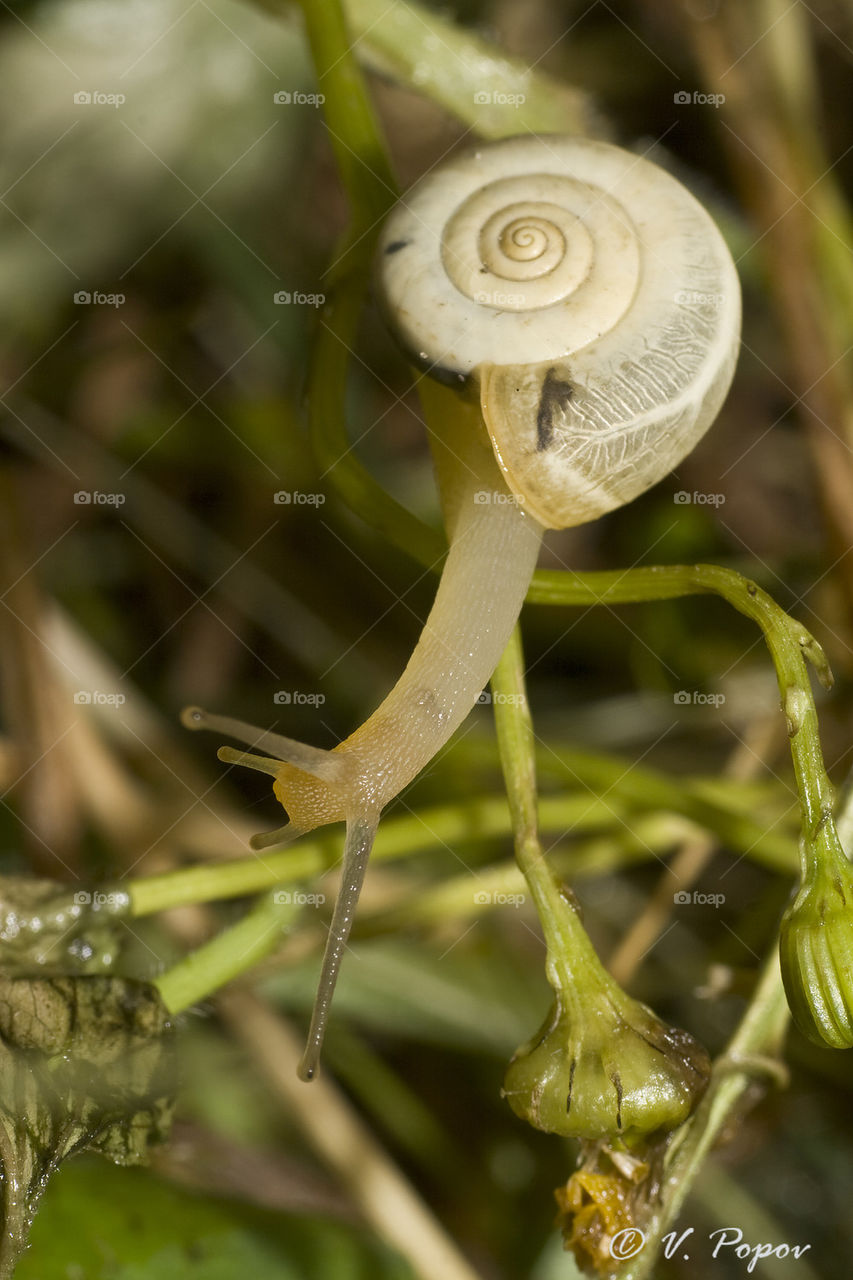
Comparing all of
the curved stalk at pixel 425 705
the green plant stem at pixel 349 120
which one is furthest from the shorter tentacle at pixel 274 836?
the green plant stem at pixel 349 120

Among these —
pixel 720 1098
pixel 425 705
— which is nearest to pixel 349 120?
pixel 425 705

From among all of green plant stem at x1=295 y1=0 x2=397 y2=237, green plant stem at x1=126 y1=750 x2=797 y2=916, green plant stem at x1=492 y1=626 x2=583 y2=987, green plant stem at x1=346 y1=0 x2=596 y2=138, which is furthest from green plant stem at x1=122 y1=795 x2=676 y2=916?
green plant stem at x1=346 y1=0 x2=596 y2=138

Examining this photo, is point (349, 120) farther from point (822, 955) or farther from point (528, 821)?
point (822, 955)

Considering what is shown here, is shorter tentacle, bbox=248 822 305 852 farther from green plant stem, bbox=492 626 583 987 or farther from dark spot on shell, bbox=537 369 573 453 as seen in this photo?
dark spot on shell, bbox=537 369 573 453

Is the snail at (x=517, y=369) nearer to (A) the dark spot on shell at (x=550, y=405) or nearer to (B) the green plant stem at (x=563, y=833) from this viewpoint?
(A) the dark spot on shell at (x=550, y=405)

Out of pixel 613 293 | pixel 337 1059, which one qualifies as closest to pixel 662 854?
pixel 337 1059

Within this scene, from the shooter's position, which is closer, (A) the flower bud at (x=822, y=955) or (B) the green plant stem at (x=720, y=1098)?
(A) the flower bud at (x=822, y=955)
